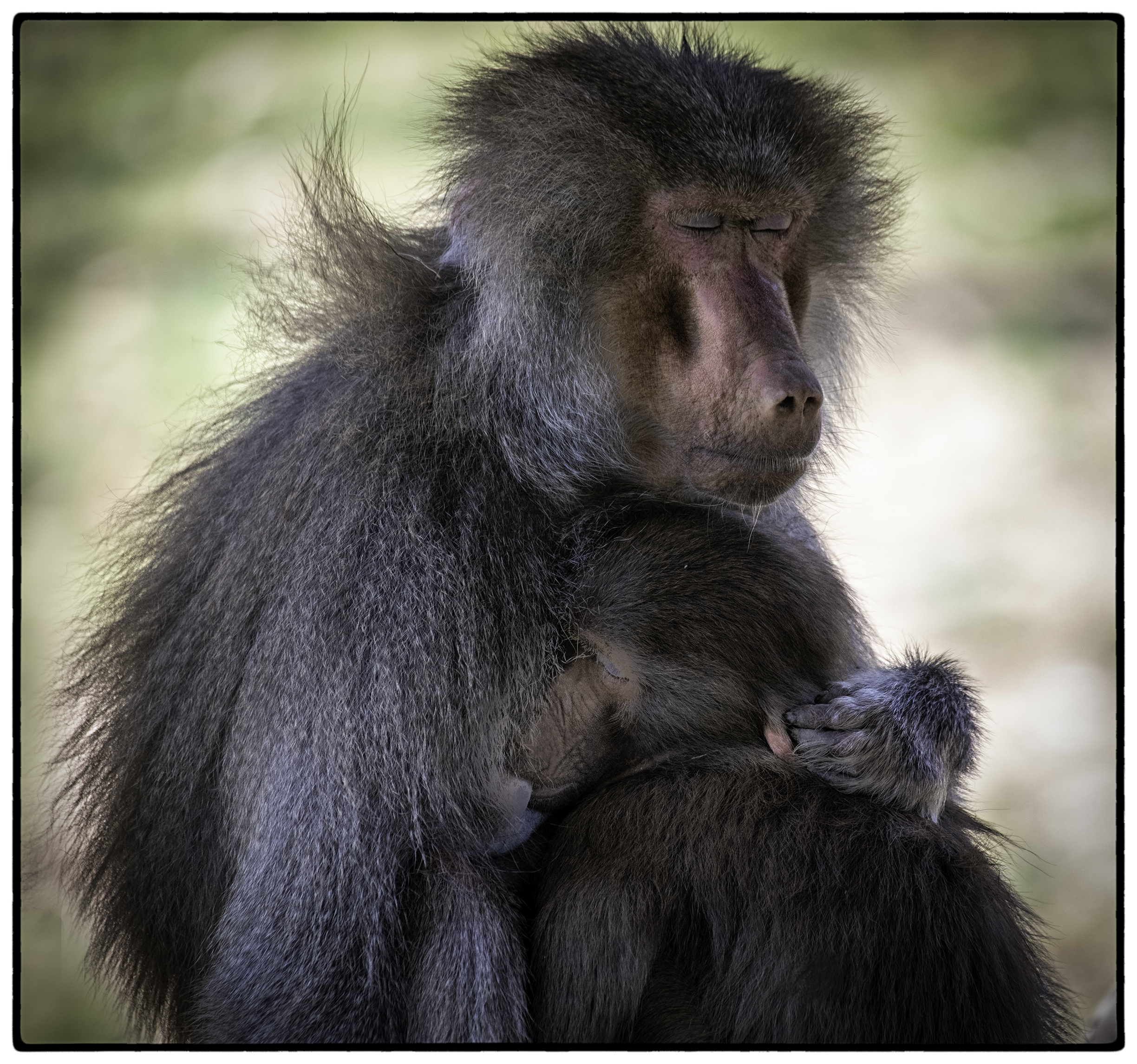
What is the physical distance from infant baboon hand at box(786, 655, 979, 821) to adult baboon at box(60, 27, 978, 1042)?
0.04 feet

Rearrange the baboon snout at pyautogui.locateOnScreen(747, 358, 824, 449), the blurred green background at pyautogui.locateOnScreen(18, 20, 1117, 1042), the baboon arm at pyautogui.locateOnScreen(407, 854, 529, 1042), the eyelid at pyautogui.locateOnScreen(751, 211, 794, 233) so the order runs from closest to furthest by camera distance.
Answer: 1. the baboon arm at pyautogui.locateOnScreen(407, 854, 529, 1042)
2. the baboon snout at pyautogui.locateOnScreen(747, 358, 824, 449)
3. the eyelid at pyautogui.locateOnScreen(751, 211, 794, 233)
4. the blurred green background at pyautogui.locateOnScreen(18, 20, 1117, 1042)

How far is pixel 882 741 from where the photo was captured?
8.44 ft

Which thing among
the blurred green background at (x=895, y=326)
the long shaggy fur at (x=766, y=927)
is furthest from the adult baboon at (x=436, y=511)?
the blurred green background at (x=895, y=326)

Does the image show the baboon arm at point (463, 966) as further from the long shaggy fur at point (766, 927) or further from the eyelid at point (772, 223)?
the eyelid at point (772, 223)

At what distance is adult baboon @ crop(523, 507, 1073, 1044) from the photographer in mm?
2375

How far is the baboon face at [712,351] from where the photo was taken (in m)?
2.55

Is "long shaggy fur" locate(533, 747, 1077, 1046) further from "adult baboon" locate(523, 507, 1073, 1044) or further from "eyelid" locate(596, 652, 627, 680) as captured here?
"eyelid" locate(596, 652, 627, 680)

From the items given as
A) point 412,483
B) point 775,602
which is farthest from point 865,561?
point 412,483

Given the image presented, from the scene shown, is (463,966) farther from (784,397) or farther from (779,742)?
(784,397)

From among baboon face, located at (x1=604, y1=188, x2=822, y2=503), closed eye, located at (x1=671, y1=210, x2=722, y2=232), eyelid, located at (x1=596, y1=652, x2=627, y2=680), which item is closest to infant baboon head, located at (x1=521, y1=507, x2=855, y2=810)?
eyelid, located at (x1=596, y1=652, x2=627, y2=680)

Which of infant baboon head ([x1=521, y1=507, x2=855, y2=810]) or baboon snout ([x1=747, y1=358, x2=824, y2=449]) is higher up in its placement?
baboon snout ([x1=747, y1=358, x2=824, y2=449])

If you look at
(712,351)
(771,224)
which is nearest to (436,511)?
(712,351)

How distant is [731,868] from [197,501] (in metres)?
1.49

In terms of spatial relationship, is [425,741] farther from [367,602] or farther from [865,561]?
[865,561]
